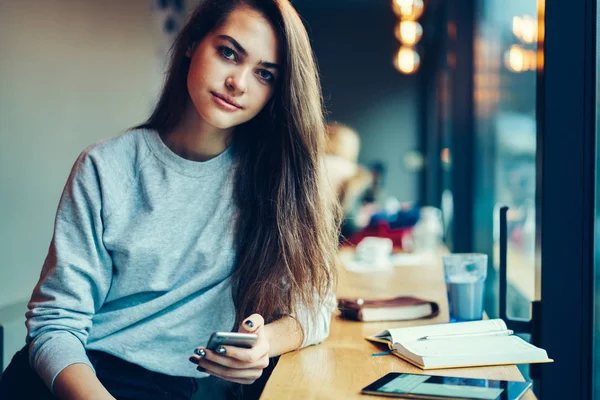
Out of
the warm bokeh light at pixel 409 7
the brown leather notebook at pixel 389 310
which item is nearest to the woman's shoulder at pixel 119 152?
the brown leather notebook at pixel 389 310

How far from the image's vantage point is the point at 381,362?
1282mm

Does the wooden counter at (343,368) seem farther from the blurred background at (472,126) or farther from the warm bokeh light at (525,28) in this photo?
the warm bokeh light at (525,28)

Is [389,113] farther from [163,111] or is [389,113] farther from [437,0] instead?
[163,111]

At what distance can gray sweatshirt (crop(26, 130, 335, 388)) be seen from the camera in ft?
4.34

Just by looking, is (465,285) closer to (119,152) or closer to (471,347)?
(471,347)

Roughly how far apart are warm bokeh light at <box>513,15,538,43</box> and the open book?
89 centimetres

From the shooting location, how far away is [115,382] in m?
1.35

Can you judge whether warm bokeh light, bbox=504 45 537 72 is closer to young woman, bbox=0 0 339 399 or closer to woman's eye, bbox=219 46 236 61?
young woman, bbox=0 0 339 399

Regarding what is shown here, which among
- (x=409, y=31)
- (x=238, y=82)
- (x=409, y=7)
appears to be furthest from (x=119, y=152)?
(x=409, y=31)

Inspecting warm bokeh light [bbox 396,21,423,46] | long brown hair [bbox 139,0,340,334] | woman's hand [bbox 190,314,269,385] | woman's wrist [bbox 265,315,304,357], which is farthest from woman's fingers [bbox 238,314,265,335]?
warm bokeh light [bbox 396,21,423,46]

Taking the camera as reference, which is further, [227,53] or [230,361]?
[227,53]

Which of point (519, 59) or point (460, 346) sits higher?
point (519, 59)

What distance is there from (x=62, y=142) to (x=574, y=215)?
2.27 m

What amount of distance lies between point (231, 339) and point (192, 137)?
60 cm
